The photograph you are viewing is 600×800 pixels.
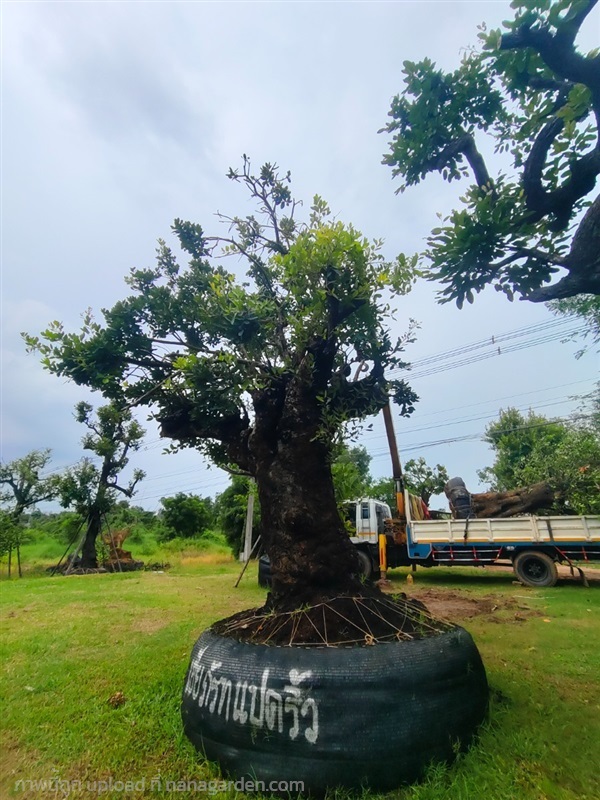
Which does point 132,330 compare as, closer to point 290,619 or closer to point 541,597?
point 290,619

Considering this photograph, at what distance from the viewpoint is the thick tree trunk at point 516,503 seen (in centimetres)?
1200

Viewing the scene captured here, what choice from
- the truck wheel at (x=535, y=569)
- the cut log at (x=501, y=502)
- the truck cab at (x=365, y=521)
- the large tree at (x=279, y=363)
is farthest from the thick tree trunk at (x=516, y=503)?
the large tree at (x=279, y=363)

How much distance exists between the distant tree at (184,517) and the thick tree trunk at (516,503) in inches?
749

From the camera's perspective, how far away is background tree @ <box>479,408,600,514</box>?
12.9 meters

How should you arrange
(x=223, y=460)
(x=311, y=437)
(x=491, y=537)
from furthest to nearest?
(x=491, y=537)
(x=223, y=460)
(x=311, y=437)

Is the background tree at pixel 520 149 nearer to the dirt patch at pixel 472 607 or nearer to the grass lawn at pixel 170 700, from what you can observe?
the grass lawn at pixel 170 700

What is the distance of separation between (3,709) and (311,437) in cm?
328

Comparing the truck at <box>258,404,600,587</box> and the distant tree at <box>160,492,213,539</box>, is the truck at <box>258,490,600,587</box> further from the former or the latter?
the distant tree at <box>160,492,213,539</box>

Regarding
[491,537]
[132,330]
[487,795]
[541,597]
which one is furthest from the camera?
[491,537]

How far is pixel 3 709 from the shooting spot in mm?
3441

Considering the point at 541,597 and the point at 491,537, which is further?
the point at 491,537

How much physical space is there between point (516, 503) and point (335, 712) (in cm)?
1156

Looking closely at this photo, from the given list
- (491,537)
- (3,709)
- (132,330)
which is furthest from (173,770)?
(491,537)

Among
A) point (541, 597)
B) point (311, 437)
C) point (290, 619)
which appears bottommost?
point (541, 597)
